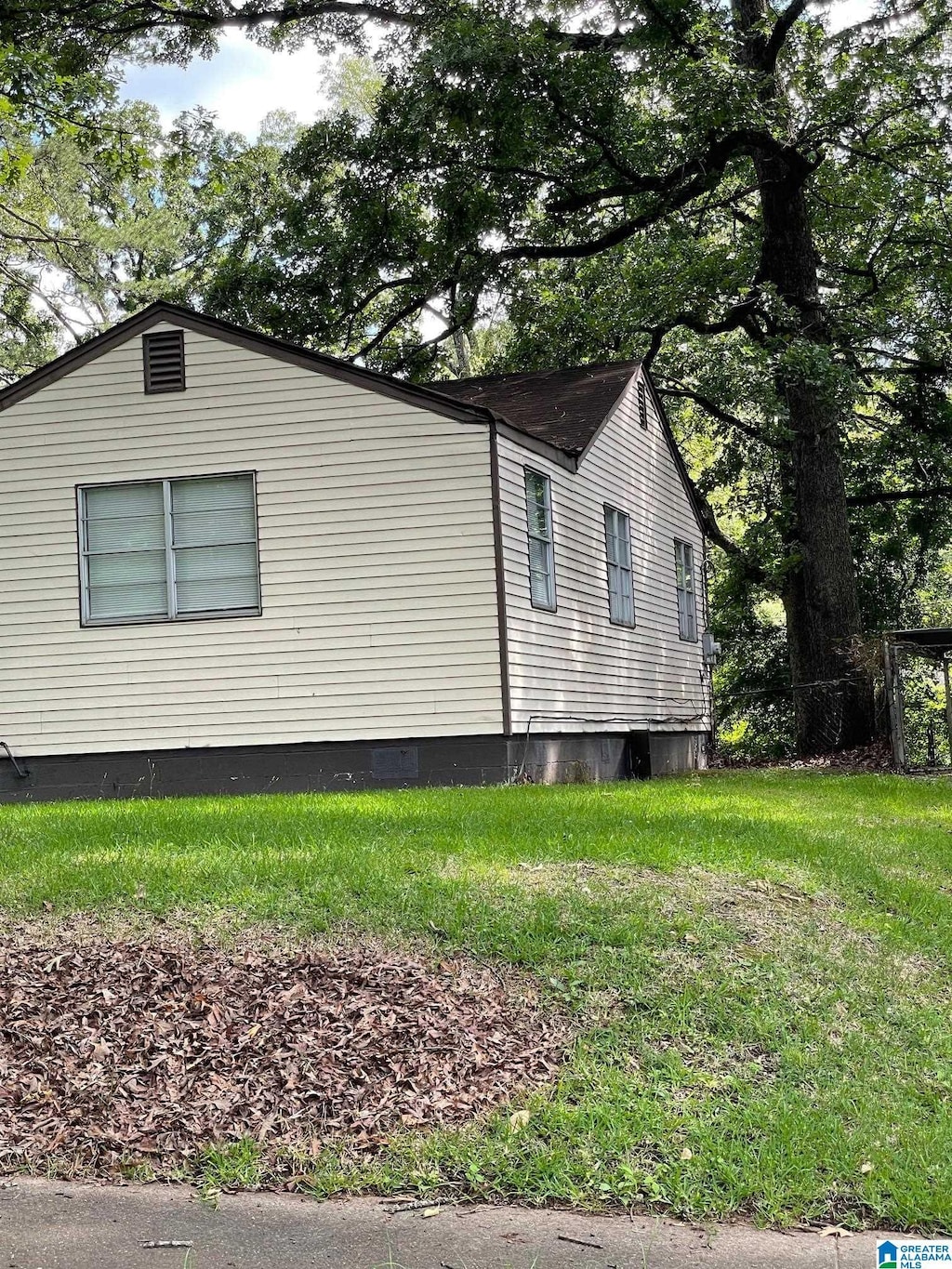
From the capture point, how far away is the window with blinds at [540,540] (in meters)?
14.1

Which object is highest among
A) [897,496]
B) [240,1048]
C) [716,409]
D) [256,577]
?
[716,409]

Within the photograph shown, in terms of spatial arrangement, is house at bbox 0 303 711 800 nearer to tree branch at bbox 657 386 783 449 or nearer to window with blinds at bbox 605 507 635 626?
window with blinds at bbox 605 507 635 626

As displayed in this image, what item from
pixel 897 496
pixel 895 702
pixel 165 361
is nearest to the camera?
pixel 165 361

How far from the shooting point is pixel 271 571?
44.0 feet

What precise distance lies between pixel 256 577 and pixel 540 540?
3.08 m

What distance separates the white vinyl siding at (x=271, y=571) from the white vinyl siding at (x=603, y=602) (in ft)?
1.79

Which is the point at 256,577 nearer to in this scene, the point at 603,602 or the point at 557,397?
the point at 603,602

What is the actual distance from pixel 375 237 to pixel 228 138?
1497cm

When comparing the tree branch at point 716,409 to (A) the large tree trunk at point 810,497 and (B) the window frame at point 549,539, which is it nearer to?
(A) the large tree trunk at point 810,497

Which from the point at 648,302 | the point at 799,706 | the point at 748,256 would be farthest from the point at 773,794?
the point at 748,256

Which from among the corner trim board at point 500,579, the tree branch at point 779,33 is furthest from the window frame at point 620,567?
the tree branch at point 779,33

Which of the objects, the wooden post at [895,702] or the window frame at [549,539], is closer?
the window frame at [549,539]

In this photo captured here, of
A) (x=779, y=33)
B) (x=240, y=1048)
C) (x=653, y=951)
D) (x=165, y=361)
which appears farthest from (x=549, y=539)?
(x=779, y=33)

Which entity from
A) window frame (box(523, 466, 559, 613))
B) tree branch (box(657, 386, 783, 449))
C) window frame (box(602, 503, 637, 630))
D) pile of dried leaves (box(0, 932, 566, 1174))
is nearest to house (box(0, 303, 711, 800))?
window frame (box(523, 466, 559, 613))
